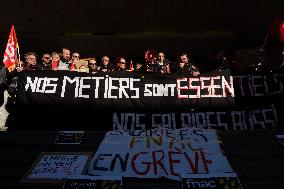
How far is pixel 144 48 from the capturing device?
13.2m

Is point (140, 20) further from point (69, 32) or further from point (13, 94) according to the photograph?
point (13, 94)

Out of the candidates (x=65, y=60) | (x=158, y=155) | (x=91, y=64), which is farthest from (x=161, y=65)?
(x=158, y=155)

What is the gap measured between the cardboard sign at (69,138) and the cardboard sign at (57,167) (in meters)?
0.37

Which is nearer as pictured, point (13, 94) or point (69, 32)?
point (13, 94)

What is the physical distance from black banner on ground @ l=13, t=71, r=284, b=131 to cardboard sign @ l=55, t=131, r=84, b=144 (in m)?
1.93

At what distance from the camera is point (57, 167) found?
3980mm

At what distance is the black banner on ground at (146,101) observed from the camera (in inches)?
269

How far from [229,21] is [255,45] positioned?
211 centimetres

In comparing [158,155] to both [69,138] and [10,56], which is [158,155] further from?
[10,56]

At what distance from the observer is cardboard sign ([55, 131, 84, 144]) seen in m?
4.70

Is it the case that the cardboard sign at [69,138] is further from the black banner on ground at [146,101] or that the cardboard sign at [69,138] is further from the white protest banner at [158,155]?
the black banner on ground at [146,101]

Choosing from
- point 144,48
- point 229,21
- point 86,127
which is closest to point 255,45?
point 229,21

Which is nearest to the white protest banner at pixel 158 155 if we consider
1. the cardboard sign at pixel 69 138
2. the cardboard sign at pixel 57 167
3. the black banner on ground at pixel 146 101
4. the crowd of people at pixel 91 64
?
the cardboard sign at pixel 57 167

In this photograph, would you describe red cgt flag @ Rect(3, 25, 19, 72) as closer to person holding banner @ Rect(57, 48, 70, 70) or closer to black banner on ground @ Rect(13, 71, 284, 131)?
black banner on ground @ Rect(13, 71, 284, 131)
